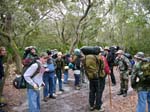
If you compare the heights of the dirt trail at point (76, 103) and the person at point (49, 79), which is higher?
the person at point (49, 79)

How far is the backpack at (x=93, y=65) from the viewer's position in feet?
27.6

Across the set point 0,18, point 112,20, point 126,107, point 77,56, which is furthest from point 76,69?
point 112,20

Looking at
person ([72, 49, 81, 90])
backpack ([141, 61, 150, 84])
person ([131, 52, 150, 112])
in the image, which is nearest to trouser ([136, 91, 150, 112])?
person ([131, 52, 150, 112])

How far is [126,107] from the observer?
9.54 meters

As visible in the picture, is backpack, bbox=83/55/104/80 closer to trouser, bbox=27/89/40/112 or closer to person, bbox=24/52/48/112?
person, bbox=24/52/48/112

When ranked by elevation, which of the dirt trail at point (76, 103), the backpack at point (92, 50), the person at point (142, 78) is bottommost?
the dirt trail at point (76, 103)

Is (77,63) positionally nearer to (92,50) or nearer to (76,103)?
(76,103)

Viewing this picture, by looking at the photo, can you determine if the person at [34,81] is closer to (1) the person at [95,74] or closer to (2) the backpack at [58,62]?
(1) the person at [95,74]

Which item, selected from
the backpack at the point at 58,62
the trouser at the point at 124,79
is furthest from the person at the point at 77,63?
the trouser at the point at 124,79

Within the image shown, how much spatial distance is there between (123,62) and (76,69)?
2.38 metres

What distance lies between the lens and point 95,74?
8398 millimetres

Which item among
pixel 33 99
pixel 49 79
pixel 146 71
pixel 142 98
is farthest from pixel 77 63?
pixel 146 71

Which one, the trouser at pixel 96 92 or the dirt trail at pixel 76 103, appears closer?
the trouser at pixel 96 92

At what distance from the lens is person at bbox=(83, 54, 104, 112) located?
842 cm
